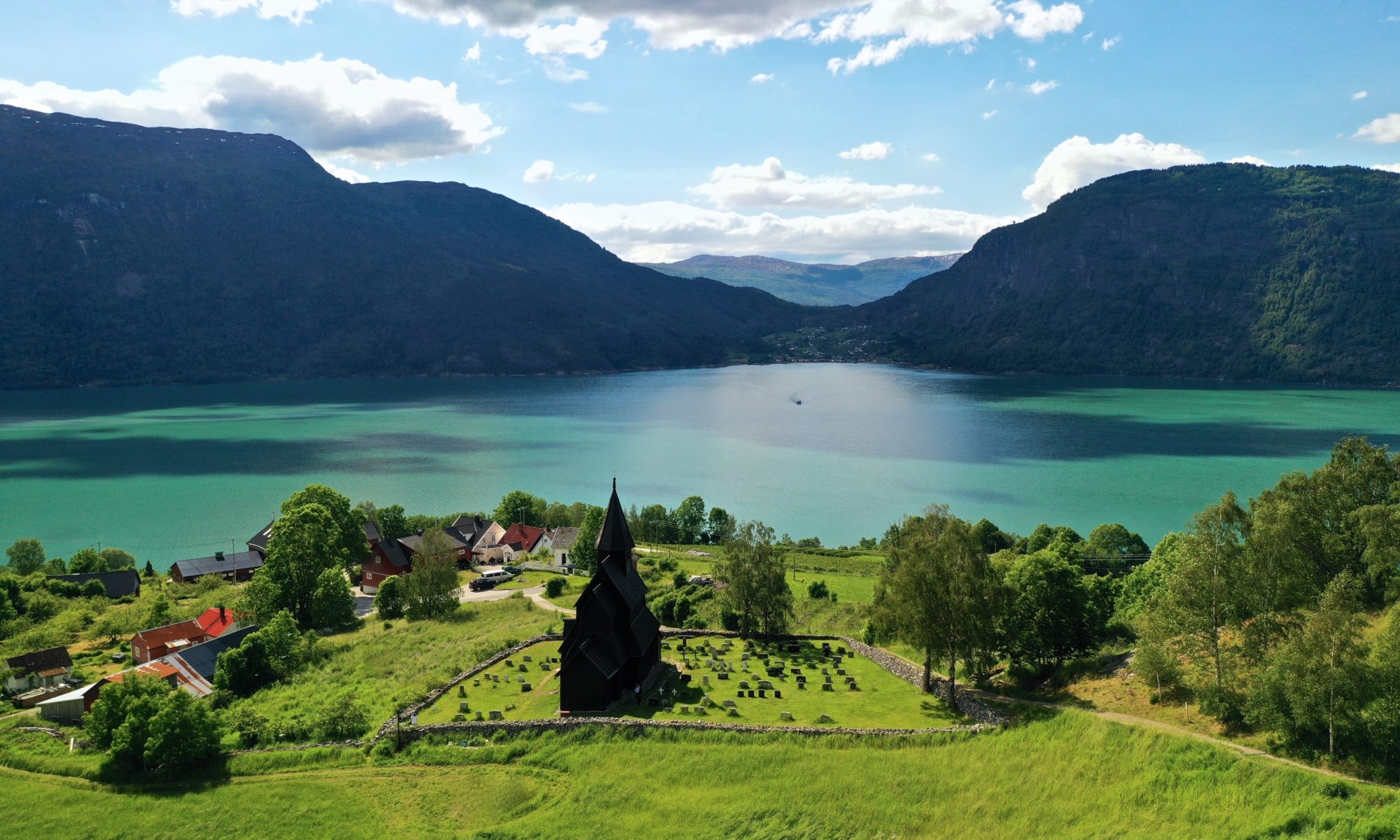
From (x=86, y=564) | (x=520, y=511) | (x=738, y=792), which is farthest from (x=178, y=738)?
(x=520, y=511)

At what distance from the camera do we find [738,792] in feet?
86.5

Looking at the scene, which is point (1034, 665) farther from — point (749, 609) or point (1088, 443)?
point (1088, 443)

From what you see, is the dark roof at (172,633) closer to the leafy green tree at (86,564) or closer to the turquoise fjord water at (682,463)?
the leafy green tree at (86,564)

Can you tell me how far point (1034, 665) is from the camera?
116 feet

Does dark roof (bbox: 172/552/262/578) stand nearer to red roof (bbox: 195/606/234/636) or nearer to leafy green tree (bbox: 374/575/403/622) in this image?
red roof (bbox: 195/606/234/636)

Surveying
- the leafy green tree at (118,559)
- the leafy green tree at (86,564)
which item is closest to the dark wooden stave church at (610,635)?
the leafy green tree at (86,564)

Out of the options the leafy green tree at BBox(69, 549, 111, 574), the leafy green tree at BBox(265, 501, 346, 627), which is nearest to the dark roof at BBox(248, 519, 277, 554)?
the leafy green tree at BBox(69, 549, 111, 574)

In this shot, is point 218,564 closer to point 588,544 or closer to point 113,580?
point 113,580

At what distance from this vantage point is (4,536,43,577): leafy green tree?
70.1 meters

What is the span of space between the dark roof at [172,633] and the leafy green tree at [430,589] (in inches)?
473

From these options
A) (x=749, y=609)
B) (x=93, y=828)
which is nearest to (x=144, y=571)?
(x=93, y=828)

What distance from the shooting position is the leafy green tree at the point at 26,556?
7012cm

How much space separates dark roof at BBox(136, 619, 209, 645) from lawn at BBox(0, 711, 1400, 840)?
50.9 ft

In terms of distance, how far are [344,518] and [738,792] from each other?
53.3m
